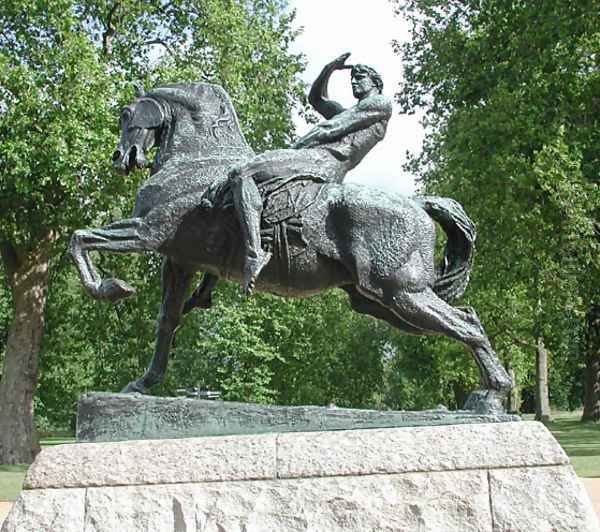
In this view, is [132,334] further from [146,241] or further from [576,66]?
[146,241]

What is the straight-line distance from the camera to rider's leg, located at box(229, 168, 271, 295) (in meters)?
6.36

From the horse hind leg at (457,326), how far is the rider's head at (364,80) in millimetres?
1703

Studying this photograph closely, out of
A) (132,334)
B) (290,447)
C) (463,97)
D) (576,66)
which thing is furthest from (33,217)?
(290,447)

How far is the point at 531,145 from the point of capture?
66.8 feet

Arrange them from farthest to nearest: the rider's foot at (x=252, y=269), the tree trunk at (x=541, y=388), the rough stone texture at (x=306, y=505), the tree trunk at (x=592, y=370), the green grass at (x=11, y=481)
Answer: the tree trunk at (x=541, y=388) → the tree trunk at (x=592, y=370) → the green grass at (x=11, y=481) → the rider's foot at (x=252, y=269) → the rough stone texture at (x=306, y=505)

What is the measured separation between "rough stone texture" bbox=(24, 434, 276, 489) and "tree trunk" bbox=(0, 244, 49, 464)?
49.8 ft

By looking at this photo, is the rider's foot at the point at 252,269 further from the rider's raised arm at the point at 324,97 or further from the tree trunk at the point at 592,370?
the tree trunk at the point at 592,370

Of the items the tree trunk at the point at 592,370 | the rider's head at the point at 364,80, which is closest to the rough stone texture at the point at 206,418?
the rider's head at the point at 364,80

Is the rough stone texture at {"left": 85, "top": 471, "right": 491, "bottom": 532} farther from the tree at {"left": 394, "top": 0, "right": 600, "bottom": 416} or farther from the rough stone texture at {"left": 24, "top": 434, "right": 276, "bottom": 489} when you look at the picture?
the tree at {"left": 394, "top": 0, "right": 600, "bottom": 416}

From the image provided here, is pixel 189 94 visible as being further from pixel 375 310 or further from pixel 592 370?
pixel 592 370

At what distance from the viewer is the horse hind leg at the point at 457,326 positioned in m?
6.37

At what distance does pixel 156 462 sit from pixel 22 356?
15.8 metres

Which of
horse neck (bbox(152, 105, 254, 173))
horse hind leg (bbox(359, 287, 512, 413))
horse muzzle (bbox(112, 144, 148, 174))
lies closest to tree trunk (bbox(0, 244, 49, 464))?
horse muzzle (bbox(112, 144, 148, 174))

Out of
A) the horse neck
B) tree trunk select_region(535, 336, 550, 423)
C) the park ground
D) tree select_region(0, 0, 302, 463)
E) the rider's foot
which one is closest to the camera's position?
the rider's foot
